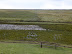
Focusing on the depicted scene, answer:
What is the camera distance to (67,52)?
46.4ft

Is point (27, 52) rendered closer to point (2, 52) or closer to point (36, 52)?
point (36, 52)

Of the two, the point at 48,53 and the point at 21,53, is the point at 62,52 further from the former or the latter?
the point at 21,53

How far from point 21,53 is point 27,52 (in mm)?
742

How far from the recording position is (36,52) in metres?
13.5

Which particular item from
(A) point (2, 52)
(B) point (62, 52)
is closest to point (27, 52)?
(A) point (2, 52)

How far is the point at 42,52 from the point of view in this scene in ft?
44.2

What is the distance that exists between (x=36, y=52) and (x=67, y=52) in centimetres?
393

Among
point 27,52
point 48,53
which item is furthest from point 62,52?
point 27,52

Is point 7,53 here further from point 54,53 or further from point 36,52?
point 54,53

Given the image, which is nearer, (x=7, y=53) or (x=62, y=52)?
(x=7, y=53)

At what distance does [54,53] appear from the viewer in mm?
13453

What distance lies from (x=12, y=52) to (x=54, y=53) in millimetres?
4947

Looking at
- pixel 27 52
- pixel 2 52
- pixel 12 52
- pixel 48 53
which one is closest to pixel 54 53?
pixel 48 53

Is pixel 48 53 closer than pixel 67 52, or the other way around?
pixel 48 53
